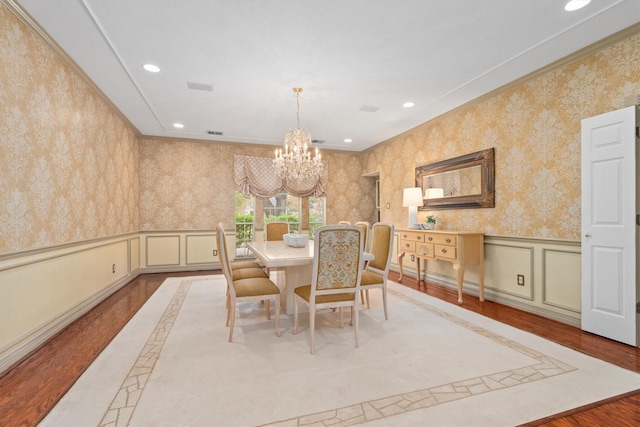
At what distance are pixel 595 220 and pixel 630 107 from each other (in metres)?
0.94

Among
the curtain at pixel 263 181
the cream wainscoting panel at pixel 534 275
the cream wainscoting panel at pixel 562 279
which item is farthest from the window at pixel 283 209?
the cream wainscoting panel at pixel 562 279

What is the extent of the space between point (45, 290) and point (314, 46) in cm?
316

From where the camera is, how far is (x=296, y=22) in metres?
2.34

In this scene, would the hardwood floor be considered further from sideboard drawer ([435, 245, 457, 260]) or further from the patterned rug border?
sideboard drawer ([435, 245, 457, 260])

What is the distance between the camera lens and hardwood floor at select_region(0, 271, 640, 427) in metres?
1.57

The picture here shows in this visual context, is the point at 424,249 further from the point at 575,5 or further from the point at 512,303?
the point at 575,5

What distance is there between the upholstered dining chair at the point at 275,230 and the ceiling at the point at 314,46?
1732 millimetres

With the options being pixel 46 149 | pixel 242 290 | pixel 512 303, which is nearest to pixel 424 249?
pixel 512 303

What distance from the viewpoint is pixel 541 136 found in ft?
10.4

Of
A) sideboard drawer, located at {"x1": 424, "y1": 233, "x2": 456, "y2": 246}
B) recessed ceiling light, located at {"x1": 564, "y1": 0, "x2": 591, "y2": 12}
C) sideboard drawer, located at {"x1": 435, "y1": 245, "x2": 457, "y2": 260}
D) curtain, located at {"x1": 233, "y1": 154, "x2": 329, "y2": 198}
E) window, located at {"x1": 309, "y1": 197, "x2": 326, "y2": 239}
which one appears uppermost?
recessed ceiling light, located at {"x1": 564, "y1": 0, "x2": 591, "y2": 12}

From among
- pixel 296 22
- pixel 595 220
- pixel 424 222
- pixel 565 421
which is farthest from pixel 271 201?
pixel 565 421

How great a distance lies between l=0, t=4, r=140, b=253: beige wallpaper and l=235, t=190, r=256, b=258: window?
2.50 meters

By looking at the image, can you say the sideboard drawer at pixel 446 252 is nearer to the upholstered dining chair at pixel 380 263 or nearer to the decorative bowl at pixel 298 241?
the upholstered dining chair at pixel 380 263

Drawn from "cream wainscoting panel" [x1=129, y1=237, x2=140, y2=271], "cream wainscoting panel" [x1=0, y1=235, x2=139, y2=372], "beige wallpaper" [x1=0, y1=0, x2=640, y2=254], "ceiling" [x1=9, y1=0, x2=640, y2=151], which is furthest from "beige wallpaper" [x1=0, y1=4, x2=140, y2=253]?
"cream wainscoting panel" [x1=129, y1=237, x2=140, y2=271]
